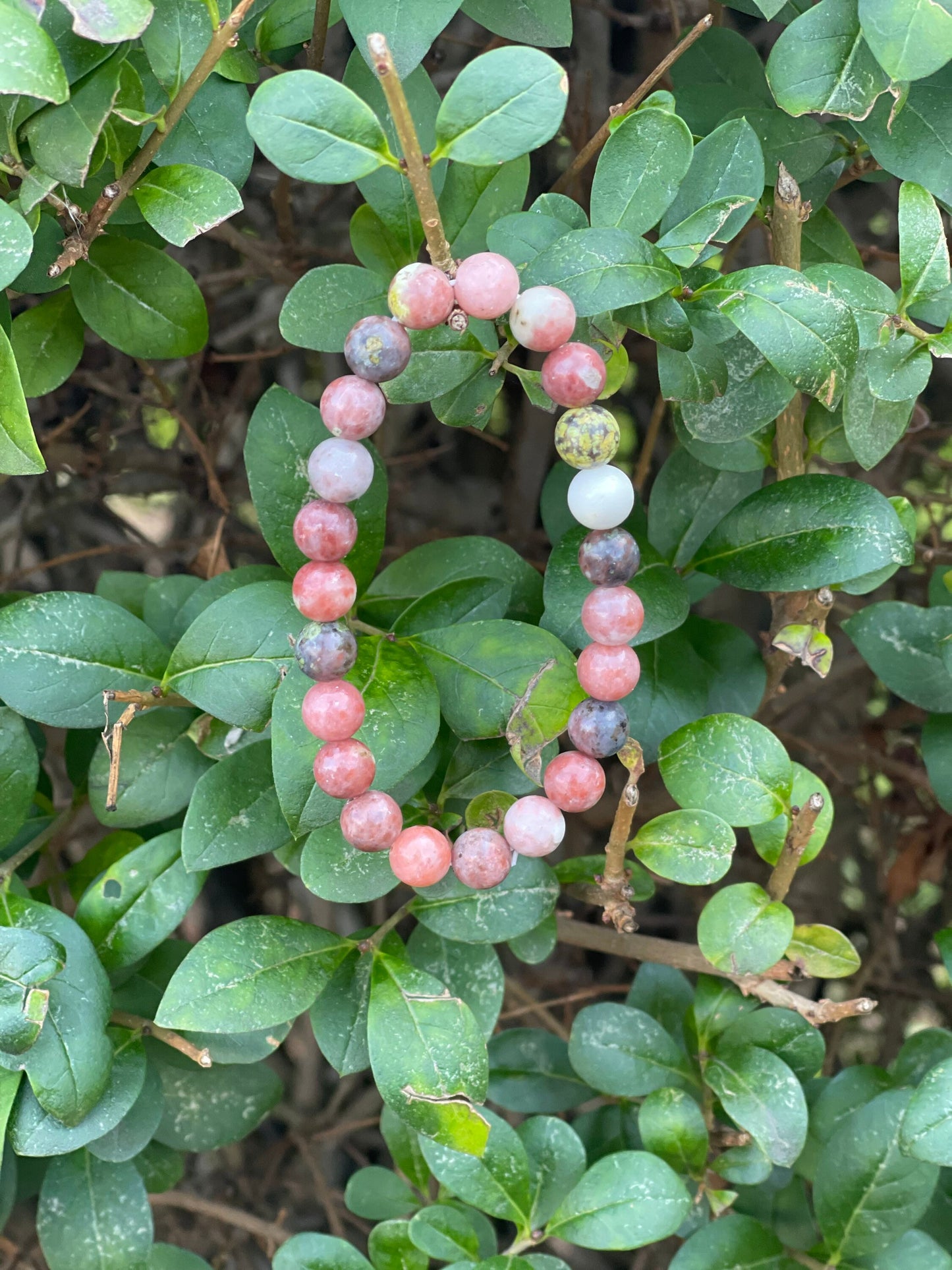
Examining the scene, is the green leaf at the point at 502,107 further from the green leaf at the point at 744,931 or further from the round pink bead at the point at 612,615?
the green leaf at the point at 744,931

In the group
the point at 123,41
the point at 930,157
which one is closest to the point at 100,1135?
the point at 123,41

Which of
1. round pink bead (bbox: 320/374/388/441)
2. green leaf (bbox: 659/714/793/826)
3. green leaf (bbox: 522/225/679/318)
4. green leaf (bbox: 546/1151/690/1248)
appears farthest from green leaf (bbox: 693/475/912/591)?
green leaf (bbox: 546/1151/690/1248)

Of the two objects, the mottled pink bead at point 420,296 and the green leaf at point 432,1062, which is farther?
the green leaf at point 432,1062

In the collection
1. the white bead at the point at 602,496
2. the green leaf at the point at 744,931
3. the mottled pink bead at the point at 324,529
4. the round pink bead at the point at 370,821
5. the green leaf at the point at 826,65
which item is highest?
the green leaf at the point at 826,65

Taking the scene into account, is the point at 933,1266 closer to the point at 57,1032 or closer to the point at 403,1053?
the point at 403,1053

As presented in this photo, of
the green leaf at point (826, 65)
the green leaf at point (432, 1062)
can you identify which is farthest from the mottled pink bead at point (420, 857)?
the green leaf at point (826, 65)
